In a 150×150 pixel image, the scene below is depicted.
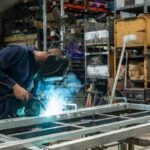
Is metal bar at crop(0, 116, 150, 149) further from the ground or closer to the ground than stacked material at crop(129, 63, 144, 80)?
closer to the ground

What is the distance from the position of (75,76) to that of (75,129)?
6151 millimetres

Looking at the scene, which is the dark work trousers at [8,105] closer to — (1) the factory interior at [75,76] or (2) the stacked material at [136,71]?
(1) the factory interior at [75,76]

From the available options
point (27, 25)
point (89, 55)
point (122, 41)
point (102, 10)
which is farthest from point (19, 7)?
point (122, 41)

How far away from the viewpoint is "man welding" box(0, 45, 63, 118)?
306 centimetres

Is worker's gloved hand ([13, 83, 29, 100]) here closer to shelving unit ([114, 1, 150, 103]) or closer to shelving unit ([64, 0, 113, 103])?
shelving unit ([114, 1, 150, 103])

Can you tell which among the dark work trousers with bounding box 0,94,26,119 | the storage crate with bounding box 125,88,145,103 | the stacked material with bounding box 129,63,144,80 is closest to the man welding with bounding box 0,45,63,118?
the dark work trousers with bounding box 0,94,26,119

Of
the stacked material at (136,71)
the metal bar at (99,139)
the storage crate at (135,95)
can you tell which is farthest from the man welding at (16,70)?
the stacked material at (136,71)

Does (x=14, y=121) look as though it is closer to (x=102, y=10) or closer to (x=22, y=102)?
(x=22, y=102)

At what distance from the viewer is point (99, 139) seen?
177 centimetres

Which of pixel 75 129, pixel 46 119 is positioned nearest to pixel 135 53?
pixel 46 119

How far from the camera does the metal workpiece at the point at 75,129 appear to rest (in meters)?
1.69

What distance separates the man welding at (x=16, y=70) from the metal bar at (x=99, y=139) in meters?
1.24

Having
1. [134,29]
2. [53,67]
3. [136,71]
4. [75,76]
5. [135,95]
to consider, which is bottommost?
[135,95]

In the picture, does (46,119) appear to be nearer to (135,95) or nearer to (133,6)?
(135,95)
